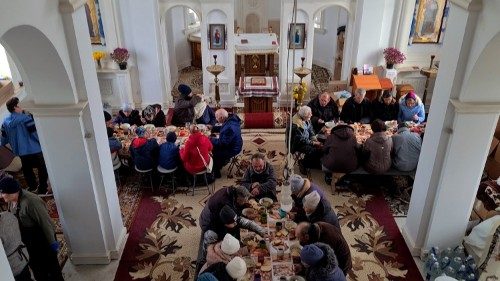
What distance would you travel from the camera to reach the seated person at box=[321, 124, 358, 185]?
8.08m

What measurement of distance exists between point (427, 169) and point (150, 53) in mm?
7652

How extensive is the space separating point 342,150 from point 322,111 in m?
1.80

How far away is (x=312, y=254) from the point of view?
5.11 meters

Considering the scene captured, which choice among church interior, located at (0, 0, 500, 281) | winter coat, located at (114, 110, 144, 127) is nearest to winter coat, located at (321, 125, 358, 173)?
church interior, located at (0, 0, 500, 281)

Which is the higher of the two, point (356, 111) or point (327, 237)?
point (356, 111)

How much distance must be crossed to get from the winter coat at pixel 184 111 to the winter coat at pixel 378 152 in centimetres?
370

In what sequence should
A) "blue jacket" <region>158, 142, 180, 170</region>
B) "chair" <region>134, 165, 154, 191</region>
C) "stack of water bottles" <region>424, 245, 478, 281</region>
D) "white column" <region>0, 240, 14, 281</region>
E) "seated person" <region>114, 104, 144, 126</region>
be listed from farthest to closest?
1. "seated person" <region>114, 104, 144, 126</region>
2. "chair" <region>134, 165, 154, 191</region>
3. "blue jacket" <region>158, 142, 180, 170</region>
4. "stack of water bottles" <region>424, 245, 478, 281</region>
5. "white column" <region>0, 240, 14, 281</region>

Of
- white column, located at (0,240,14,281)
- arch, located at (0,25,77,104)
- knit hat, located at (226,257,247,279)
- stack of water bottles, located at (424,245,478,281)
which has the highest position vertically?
arch, located at (0,25,77,104)

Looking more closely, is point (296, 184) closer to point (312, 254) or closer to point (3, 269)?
point (312, 254)

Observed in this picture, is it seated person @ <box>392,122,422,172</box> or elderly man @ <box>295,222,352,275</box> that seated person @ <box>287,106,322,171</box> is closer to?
seated person @ <box>392,122,422,172</box>

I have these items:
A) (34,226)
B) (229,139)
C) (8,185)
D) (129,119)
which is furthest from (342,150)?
(8,185)

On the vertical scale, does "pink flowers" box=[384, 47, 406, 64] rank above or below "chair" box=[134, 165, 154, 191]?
above

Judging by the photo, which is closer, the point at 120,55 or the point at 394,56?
the point at 120,55

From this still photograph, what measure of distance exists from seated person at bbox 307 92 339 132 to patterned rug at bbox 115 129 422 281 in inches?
42.8
